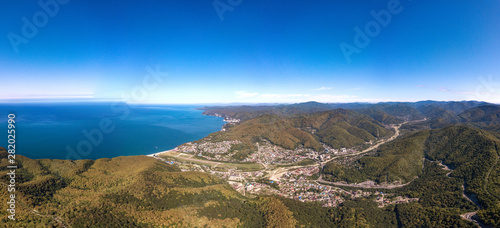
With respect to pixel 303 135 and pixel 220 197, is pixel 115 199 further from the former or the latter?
pixel 303 135

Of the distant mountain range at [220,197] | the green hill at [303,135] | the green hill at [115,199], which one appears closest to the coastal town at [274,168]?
the distant mountain range at [220,197]

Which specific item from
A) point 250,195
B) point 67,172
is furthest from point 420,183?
point 67,172

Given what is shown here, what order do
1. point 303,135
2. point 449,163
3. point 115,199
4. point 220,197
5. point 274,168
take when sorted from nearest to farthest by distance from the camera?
point 115,199 < point 220,197 < point 449,163 < point 274,168 < point 303,135

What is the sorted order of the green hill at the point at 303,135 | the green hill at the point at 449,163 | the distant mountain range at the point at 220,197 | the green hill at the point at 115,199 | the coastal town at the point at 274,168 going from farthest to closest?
1. the green hill at the point at 303,135
2. the coastal town at the point at 274,168
3. the green hill at the point at 449,163
4. the distant mountain range at the point at 220,197
5. the green hill at the point at 115,199

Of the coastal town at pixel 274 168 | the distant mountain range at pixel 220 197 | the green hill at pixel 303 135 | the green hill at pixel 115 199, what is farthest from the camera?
the green hill at pixel 303 135

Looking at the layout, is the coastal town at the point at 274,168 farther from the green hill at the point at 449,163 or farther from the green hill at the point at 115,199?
the green hill at the point at 115,199

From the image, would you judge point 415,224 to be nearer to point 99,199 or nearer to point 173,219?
point 173,219

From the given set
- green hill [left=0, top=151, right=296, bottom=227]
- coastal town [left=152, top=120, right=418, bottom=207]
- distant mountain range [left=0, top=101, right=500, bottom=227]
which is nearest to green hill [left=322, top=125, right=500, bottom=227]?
distant mountain range [left=0, top=101, right=500, bottom=227]

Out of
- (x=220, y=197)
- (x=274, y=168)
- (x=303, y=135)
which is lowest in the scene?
(x=274, y=168)

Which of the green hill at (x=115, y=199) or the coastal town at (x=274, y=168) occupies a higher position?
the green hill at (x=115, y=199)

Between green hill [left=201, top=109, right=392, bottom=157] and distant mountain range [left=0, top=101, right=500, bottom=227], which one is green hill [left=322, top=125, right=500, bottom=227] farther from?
green hill [left=201, top=109, right=392, bottom=157]

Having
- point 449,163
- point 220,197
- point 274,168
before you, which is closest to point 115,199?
point 220,197
